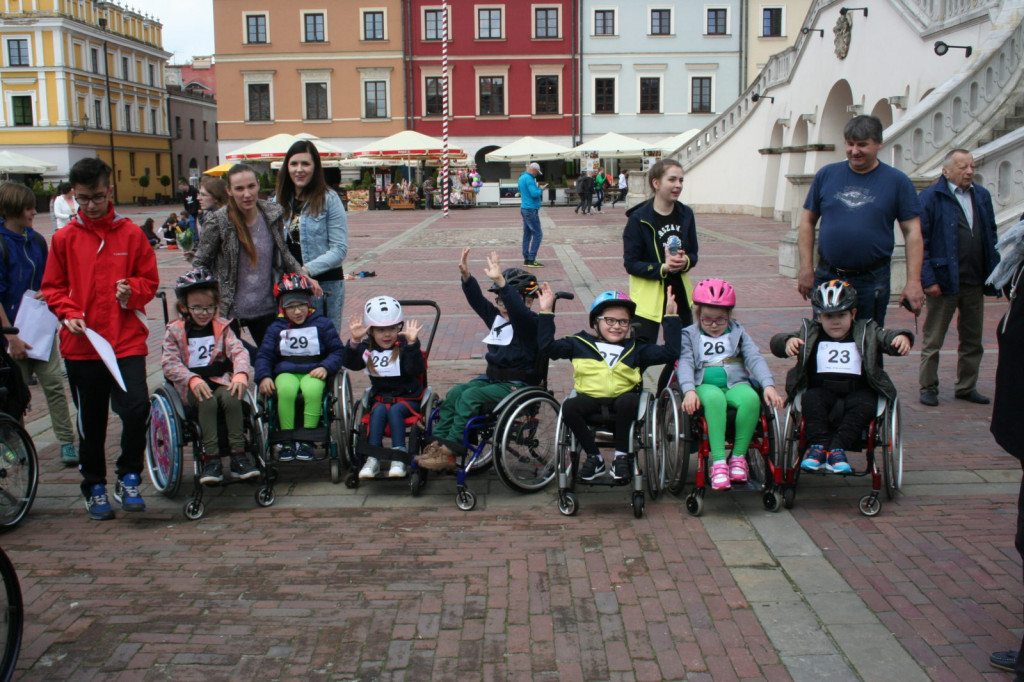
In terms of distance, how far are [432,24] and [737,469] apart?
164ft

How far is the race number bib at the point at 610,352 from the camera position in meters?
5.36

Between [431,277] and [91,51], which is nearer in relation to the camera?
[431,277]

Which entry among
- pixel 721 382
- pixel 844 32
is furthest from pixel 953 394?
pixel 844 32

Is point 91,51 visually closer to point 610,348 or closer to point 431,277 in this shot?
point 431,277

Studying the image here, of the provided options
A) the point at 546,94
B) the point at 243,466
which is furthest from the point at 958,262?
Answer: the point at 546,94

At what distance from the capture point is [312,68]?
5209cm

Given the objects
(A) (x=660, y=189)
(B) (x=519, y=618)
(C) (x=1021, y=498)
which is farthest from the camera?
(A) (x=660, y=189)

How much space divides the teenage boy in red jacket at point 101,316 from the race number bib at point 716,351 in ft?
9.97

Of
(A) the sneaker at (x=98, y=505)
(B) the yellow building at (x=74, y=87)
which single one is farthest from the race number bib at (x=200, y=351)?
(B) the yellow building at (x=74, y=87)

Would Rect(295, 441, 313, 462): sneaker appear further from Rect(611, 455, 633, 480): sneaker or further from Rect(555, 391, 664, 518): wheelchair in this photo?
Rect(611, 455, 633, 480): sneaker

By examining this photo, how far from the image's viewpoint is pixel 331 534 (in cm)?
494

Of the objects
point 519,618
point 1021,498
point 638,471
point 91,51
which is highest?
point 91,51

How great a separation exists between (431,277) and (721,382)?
10090 millimetres

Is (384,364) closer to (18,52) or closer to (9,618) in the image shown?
(9,618)
